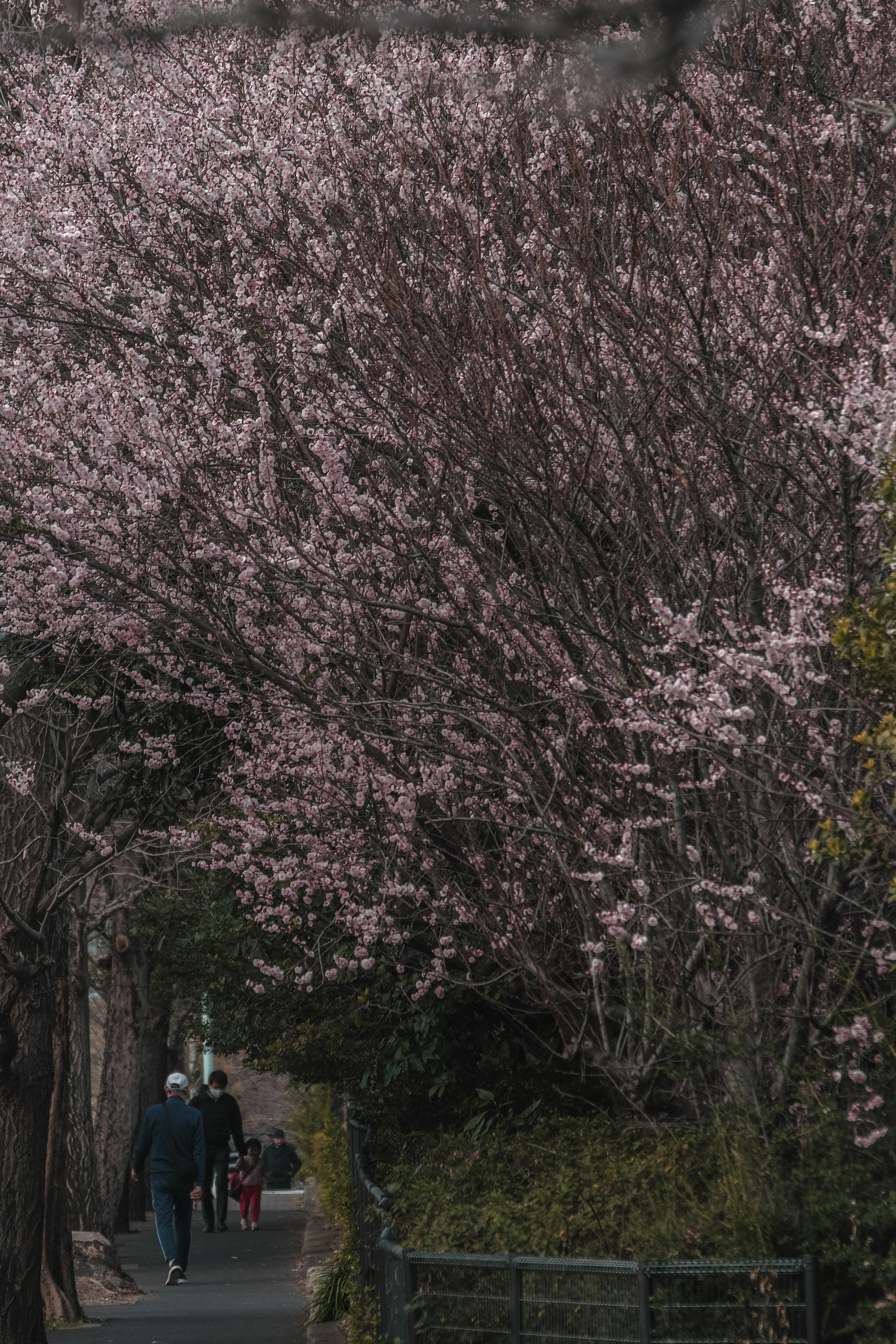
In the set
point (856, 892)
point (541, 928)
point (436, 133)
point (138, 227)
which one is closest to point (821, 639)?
point (856, 892)

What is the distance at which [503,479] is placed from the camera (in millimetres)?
6957

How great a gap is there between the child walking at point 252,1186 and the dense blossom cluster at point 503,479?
14484mm

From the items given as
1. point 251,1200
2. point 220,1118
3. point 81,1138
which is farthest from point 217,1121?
point 251,1200

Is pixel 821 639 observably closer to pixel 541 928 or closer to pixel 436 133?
pixel 541 928

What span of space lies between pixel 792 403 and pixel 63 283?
5.10m

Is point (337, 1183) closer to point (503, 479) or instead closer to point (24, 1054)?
point (24, 1054)

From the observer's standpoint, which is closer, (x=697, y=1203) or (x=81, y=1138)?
(x=697, y=1203)

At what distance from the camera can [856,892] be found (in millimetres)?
6527

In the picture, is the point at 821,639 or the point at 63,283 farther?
the point at 63,283

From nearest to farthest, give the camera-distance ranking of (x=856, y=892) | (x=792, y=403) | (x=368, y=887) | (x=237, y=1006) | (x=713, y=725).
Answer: (x=713, y=725) → (x=792, y=403) → (x=856, y=892) → (x=368, y=887) → (x=237, y=1006)

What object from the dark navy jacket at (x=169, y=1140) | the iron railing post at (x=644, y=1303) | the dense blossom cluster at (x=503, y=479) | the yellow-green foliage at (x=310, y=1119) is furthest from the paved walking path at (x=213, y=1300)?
the yellow-green foliage at (x=310, y=1119)

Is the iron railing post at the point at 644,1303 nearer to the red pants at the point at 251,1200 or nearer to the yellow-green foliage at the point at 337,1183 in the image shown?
the yellow-green foliage at the point at 337,1183

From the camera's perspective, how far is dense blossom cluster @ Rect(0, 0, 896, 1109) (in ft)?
20.8

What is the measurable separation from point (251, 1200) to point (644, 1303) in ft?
61.1
